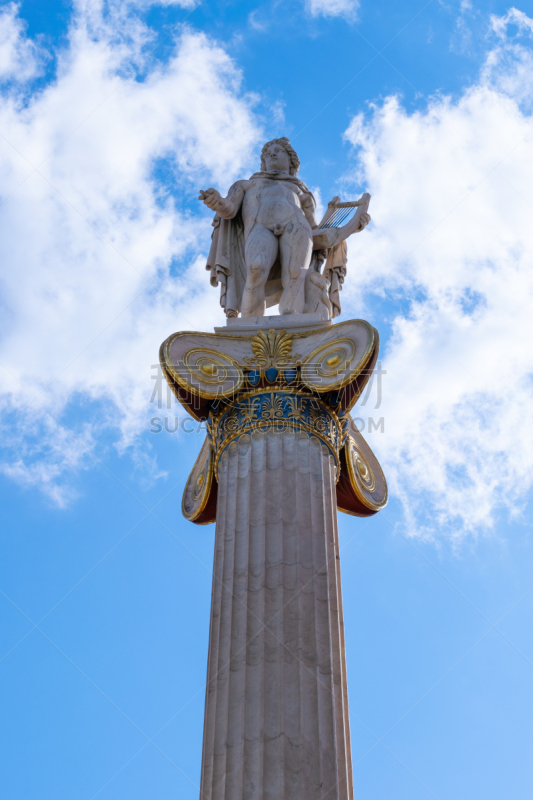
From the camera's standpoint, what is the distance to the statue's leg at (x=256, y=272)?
18.5 m

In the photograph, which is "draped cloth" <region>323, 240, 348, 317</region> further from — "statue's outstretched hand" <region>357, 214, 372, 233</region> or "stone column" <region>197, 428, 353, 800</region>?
"stone column" <region>197, 428, 353, 800</region>

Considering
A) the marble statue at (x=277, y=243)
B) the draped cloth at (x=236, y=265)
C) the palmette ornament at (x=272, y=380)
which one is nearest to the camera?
the palmette ornament at (x=272, y=380)

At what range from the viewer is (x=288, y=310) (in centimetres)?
1809

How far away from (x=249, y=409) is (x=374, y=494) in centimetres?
357

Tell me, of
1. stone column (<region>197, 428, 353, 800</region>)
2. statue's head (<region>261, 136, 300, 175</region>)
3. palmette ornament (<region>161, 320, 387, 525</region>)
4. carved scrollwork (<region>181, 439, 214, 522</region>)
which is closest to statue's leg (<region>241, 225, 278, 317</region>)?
palmette ornament (<region>161, 320, 387, 525</region>)

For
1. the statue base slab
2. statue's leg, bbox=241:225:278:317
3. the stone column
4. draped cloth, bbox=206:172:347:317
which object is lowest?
the stone column

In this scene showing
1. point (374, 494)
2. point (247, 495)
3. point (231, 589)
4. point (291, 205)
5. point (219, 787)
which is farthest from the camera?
point (291, 205)

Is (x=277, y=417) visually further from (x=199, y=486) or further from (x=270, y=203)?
(x=270, y=203)

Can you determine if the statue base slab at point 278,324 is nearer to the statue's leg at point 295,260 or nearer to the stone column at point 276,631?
the statue's leg at point 295,260

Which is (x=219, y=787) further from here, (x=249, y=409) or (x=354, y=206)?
(x=354, y=206)

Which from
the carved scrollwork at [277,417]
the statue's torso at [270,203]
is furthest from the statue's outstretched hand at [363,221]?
the carved scrollwork at [277,417]

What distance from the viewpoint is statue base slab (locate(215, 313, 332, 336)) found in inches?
656

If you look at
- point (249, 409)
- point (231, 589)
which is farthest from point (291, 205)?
point (231, 589)

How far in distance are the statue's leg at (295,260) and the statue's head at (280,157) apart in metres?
1.87
